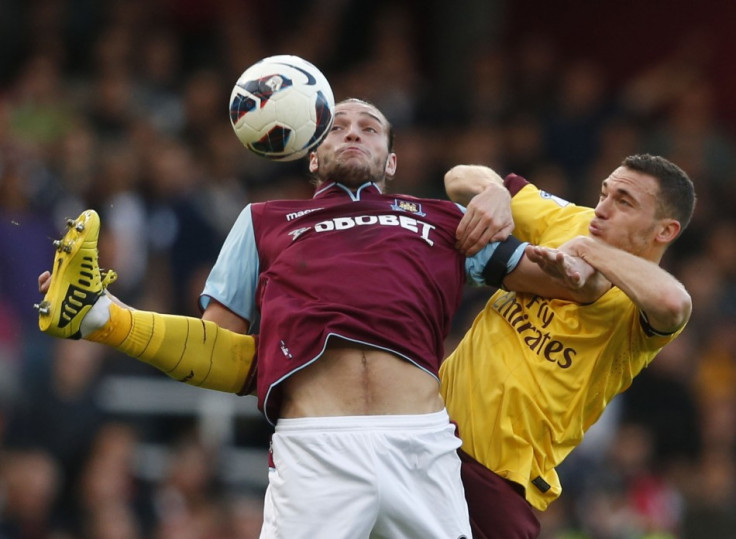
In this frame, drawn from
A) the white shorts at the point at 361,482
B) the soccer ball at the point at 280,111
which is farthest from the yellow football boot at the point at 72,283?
the white shorts at the point at 361,482

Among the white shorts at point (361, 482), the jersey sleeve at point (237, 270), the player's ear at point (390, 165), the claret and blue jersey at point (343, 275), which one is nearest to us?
the white shorts at point (361, 482)

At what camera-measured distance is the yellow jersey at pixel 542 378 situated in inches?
245

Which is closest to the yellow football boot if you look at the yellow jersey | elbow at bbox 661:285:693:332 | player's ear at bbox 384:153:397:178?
player's ear at bbox 384:153:397:178

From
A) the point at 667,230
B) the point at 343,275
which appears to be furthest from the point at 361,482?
the point at 667,230

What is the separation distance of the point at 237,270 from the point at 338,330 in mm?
742

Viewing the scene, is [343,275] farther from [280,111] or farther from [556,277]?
[556,277]

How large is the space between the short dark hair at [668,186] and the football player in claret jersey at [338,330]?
527 millimetres

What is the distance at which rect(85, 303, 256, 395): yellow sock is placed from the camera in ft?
19.6

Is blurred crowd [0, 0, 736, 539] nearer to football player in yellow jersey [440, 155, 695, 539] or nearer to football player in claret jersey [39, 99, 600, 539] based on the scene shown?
football player in claret jersey [39, 99, 600, 539]

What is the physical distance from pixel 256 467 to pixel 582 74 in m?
6.59

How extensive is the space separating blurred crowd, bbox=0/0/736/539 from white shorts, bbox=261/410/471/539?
421 centimetres

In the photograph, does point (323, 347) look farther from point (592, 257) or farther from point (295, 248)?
point (592, 257)

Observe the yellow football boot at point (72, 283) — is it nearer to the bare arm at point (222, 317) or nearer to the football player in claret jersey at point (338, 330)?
the football player in claret jersey at point (338, 330)

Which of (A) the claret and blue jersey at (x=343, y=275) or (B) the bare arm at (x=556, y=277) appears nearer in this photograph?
(A) the claret and blue jersey at (x=343, y=275)
